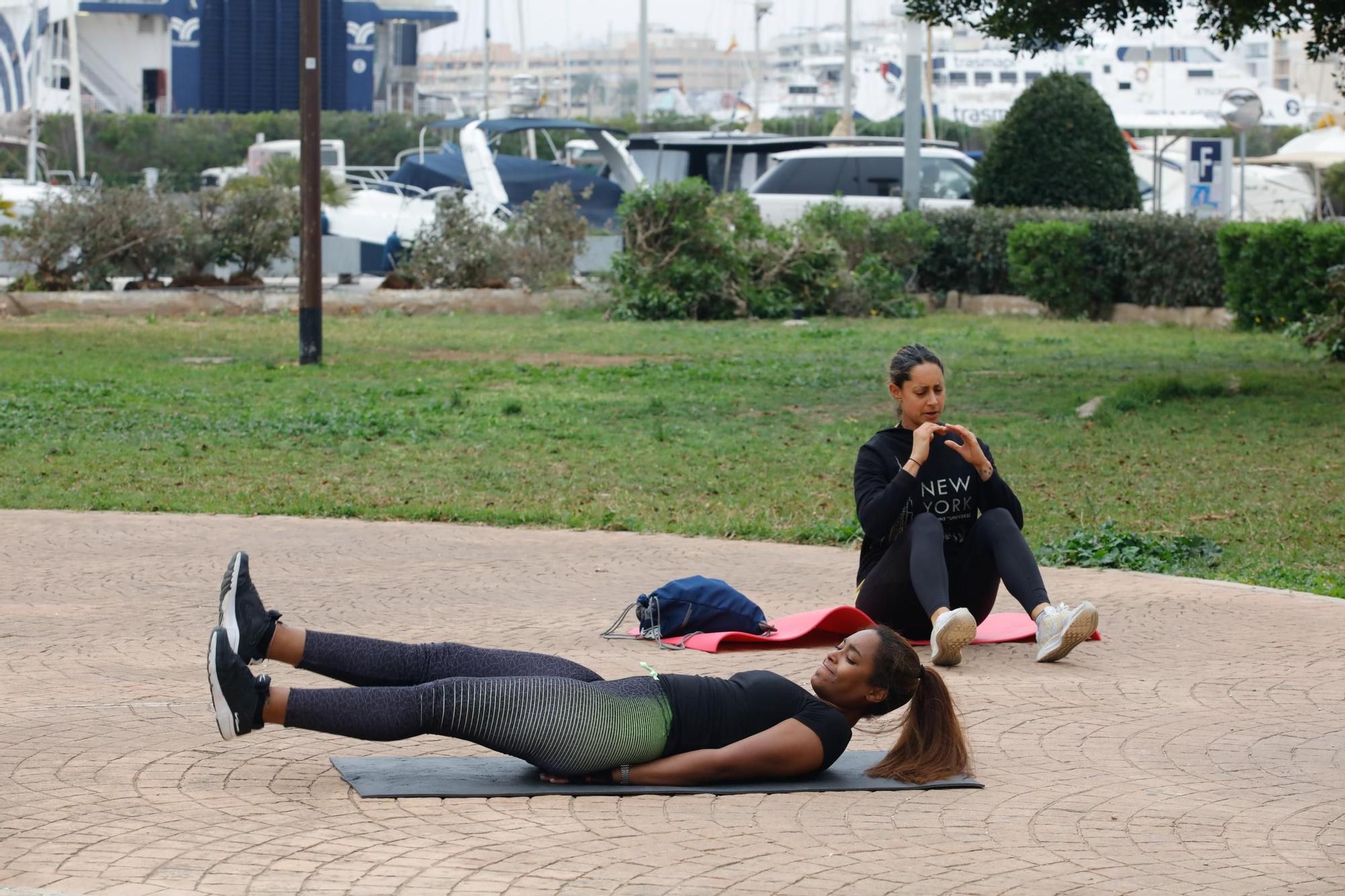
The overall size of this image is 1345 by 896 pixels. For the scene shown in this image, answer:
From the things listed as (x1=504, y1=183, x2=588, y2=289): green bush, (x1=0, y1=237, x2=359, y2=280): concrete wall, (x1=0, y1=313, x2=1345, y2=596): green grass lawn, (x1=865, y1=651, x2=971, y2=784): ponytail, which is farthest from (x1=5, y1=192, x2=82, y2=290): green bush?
(x1=865, y1=651, x2=971, y2=784): ponytail

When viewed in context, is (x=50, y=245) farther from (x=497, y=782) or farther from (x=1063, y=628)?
(x=497, y=782)

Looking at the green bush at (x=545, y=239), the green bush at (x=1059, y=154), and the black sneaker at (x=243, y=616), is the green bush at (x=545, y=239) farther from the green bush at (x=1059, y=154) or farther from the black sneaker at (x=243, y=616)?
the black sneaker at (x=243, y=616)

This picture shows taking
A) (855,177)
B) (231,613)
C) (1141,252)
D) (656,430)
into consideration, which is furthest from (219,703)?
(855,177)

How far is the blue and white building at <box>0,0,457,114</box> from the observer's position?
63.1 m

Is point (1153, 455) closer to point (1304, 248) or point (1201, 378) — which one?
point (1201, 378)

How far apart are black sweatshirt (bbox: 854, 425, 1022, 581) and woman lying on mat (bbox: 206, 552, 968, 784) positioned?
160cm

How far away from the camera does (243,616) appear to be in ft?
15.3

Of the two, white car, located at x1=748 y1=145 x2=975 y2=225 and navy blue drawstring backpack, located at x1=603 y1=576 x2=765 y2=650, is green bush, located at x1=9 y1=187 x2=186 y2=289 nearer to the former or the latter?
white car, located at x1=748 y1=145 x2=975 y2=225

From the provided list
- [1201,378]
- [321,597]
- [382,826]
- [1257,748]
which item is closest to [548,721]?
[382,826]

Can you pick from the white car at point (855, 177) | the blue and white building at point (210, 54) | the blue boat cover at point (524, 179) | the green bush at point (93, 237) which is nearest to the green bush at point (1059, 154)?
the white car at point (855, 177)

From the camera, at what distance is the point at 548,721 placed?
14.9ft

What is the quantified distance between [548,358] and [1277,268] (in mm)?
9040

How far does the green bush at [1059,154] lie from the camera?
84.8ft

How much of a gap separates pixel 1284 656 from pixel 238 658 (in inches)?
165
